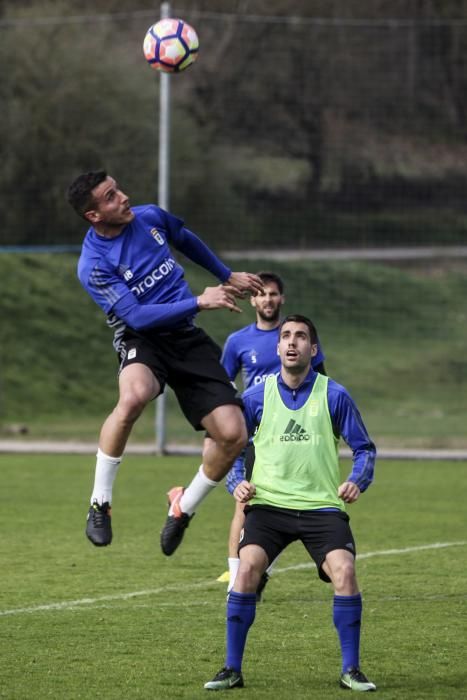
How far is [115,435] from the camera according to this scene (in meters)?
8.09

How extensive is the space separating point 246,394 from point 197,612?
2.21 meters

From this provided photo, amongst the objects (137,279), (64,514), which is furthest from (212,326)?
(137,279)

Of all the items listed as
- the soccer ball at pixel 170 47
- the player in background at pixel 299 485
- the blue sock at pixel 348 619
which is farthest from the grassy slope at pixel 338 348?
the blue sock at pixel 348 619

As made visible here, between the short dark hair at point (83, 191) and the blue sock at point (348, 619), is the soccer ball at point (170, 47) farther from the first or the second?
the blue sock at point (348, 619)

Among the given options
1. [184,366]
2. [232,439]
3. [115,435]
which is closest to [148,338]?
[184,366]

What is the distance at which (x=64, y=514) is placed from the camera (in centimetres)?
1352

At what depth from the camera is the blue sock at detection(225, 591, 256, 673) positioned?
6.53 meters

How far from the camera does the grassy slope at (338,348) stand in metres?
20.9

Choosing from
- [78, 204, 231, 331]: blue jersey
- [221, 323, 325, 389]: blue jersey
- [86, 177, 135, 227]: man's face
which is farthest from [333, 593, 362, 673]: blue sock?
[221, 323, 325, 389]: blue jersey

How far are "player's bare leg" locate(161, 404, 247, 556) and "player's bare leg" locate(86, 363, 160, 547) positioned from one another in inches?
14.6

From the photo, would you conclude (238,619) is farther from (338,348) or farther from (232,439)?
(338,348)

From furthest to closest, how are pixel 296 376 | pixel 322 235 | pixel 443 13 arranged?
pixel 443 13 → pixel 322 235 → pixel 296 376

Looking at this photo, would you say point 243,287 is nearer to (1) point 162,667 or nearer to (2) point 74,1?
(1) point 162,667

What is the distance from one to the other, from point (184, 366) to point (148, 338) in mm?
282
